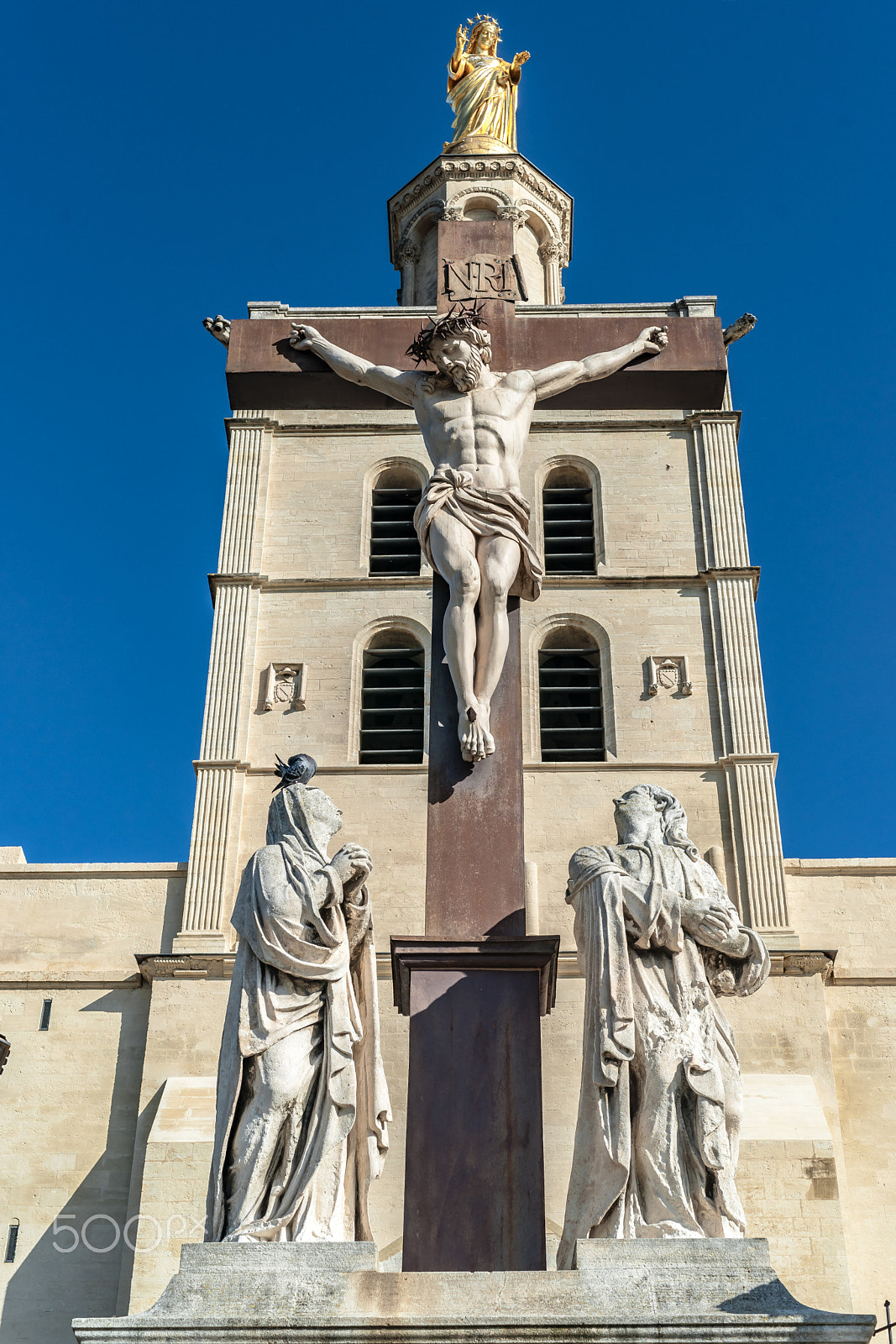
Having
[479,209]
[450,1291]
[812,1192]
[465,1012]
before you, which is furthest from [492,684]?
[479,209]

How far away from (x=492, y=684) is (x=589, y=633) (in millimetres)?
18513

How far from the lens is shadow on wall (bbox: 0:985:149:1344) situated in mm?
19234

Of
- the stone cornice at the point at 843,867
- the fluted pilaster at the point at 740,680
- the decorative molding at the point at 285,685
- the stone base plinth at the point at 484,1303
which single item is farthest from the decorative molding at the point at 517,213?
the stone base plinth at the point at 484,1303

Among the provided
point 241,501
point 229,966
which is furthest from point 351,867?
point 241,501

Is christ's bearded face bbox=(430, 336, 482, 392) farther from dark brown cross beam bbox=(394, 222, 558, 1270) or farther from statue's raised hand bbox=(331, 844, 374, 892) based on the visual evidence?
statue's raised hand bbox=(331, 844, 374, 892)

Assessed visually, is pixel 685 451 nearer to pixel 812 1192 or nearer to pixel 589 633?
pixel 589 633

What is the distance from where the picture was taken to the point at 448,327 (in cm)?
782

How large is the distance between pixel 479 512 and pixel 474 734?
1.07 metres

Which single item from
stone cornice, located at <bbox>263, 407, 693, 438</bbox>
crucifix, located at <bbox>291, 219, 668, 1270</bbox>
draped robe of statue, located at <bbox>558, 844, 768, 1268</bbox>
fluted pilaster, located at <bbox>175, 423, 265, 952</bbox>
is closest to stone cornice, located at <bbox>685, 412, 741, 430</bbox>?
stone cornice, located at <bbox>263, 407, 693, 438</bbox>

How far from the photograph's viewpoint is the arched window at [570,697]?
24.4m

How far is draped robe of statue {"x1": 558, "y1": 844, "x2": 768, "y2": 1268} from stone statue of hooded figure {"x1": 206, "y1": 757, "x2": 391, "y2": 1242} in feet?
2.64

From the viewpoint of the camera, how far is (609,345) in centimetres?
848

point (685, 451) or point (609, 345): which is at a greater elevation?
point (685, 451)

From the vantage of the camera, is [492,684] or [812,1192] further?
[812,1192]
